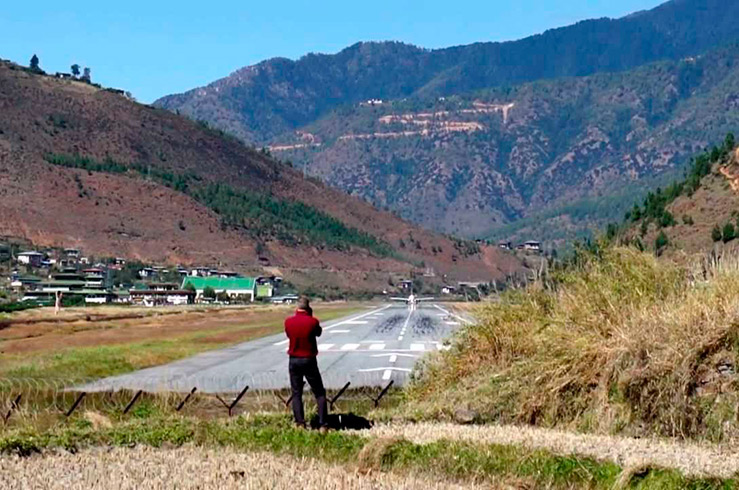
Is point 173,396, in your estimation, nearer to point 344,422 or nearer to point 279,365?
point 344,422

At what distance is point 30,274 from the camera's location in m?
115

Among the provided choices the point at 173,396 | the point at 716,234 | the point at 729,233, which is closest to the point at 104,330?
the point at 716,234

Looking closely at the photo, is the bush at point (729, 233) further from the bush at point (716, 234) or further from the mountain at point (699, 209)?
the bush at point (716, 234)

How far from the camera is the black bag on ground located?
49.0 feet

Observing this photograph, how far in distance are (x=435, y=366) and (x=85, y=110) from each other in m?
153

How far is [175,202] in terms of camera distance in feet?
470

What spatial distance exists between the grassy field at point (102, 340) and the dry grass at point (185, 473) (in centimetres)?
1486

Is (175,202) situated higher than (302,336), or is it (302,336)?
(175,202)

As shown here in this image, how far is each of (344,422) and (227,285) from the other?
113787 mm

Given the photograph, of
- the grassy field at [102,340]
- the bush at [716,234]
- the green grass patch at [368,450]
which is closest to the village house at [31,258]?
the grassy field at [102,340]

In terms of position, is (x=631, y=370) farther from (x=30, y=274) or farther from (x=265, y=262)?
(x=265, y=262)

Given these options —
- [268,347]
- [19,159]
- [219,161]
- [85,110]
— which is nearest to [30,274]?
[19,159]

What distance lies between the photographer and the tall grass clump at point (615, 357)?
1424 cm

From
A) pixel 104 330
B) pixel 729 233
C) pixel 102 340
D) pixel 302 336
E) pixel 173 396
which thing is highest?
pixel 302 336
